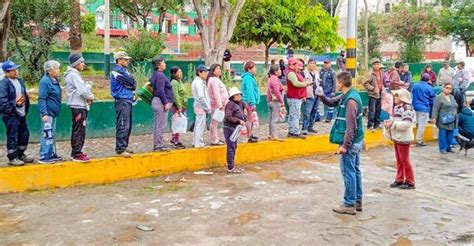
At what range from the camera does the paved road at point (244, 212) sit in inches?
233

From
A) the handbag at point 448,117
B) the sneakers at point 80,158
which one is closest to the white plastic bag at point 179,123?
the sneakers at point 80,158

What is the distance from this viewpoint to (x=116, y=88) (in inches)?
330

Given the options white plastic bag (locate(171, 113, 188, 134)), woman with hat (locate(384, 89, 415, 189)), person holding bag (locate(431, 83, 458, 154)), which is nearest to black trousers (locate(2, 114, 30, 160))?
white plastic bag (locate(171, 113, 188, 134))

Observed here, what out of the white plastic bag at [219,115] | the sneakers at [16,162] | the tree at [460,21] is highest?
the tree at [460,21]

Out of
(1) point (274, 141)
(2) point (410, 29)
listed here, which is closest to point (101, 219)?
(1) point (274, 141)

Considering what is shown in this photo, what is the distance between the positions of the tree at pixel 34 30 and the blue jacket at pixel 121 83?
7254 millimetres

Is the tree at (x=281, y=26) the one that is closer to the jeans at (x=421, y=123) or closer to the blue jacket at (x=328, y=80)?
the blue jacket at (x=328, y=80)

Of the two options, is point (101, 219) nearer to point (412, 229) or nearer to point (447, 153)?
point (412, 229)

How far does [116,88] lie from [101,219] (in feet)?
8.39

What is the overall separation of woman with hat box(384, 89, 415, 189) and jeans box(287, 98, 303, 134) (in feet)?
8.58

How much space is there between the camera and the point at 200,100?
30.4 ft

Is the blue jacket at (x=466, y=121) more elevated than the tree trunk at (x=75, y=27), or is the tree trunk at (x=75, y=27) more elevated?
the tree trunk at (x=75, y=27)

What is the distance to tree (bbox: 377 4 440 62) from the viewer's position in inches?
1188

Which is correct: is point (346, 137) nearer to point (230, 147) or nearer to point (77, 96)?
point (230, 147)
